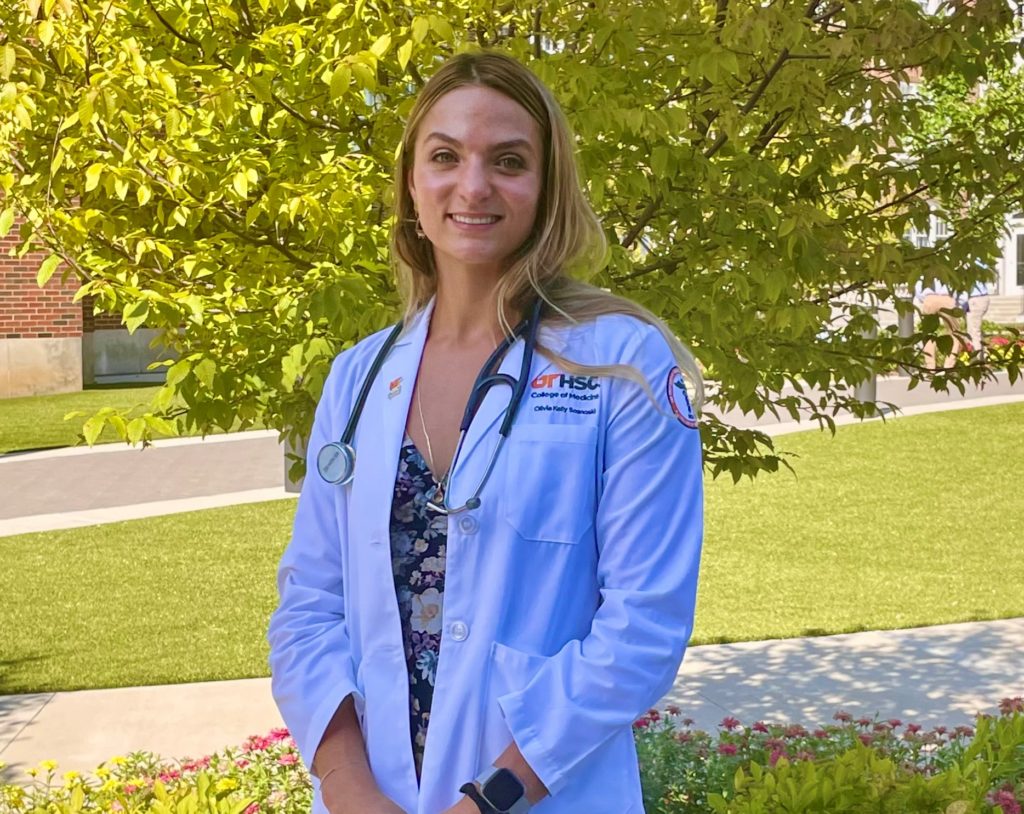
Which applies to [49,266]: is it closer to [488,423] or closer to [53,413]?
[488,423]

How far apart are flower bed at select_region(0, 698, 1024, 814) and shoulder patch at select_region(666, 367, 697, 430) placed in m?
1.38

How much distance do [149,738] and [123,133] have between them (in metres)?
3.34

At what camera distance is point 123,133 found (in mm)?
3887

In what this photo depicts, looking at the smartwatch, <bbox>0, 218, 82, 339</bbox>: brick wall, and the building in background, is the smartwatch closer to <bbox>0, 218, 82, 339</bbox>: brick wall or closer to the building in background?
the building in background

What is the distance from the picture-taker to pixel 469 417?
84.7 inches

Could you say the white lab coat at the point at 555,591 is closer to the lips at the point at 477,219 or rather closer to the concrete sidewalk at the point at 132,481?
the lips at the point at 477,219

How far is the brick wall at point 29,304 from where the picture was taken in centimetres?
2091

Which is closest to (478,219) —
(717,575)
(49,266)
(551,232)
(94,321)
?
(551,232)

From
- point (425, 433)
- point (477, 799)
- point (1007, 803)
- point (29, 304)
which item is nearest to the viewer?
point (477, 799)

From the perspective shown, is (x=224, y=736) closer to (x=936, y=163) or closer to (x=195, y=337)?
(x=195, y=337)

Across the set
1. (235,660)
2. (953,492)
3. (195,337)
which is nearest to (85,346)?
(953,492)

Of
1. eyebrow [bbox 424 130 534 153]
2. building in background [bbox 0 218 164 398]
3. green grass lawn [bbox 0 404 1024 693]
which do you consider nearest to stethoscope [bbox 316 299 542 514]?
eyebrow [bbox 424 130 534 153]

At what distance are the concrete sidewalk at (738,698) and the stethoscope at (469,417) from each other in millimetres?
3973

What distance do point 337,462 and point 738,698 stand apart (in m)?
5.07
